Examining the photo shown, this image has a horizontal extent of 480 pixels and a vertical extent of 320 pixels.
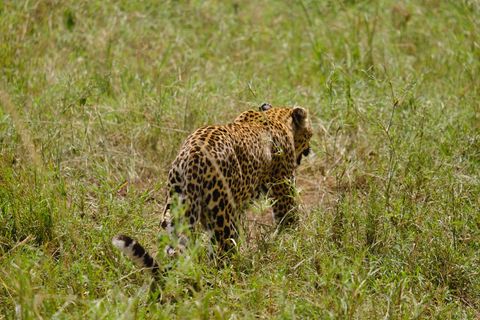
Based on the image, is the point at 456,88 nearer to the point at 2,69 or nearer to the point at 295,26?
the point at 295,26

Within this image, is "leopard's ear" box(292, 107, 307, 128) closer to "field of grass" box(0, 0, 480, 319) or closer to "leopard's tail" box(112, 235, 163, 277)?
"field of grass" box(0, 0, 480, 319)

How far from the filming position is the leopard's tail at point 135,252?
18.4ft

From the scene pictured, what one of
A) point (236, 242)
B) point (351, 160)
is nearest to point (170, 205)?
point (236, 242)

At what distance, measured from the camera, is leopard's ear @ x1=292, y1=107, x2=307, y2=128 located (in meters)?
8.04

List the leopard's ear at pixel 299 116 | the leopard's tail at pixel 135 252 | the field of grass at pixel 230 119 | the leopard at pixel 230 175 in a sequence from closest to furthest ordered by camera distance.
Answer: the leopard's tail at pixel 135 252
the field of grass at pixel 230 119
the leopard at pixel 230 175
the leopard's ear at pixel 299 116

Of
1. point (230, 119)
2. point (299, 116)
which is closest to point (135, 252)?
point (299, 116)

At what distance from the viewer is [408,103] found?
9.09 meters

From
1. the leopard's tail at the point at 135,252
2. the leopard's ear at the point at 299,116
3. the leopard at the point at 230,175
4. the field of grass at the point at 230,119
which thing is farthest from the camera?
the leopard's ear at the point at 299,116

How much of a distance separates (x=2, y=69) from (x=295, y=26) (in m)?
3.92

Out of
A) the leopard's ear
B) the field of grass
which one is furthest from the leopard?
the field of grass

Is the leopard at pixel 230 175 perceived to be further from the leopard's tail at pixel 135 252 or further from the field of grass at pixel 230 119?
the field of grass at pixel 230 119

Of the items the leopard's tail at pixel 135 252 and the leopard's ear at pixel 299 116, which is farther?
the leopard's ear at pixel 299 116

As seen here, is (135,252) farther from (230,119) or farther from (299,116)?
(230,119)

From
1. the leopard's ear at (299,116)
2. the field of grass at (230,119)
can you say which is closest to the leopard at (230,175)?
the leopard's ear at (299,116)
